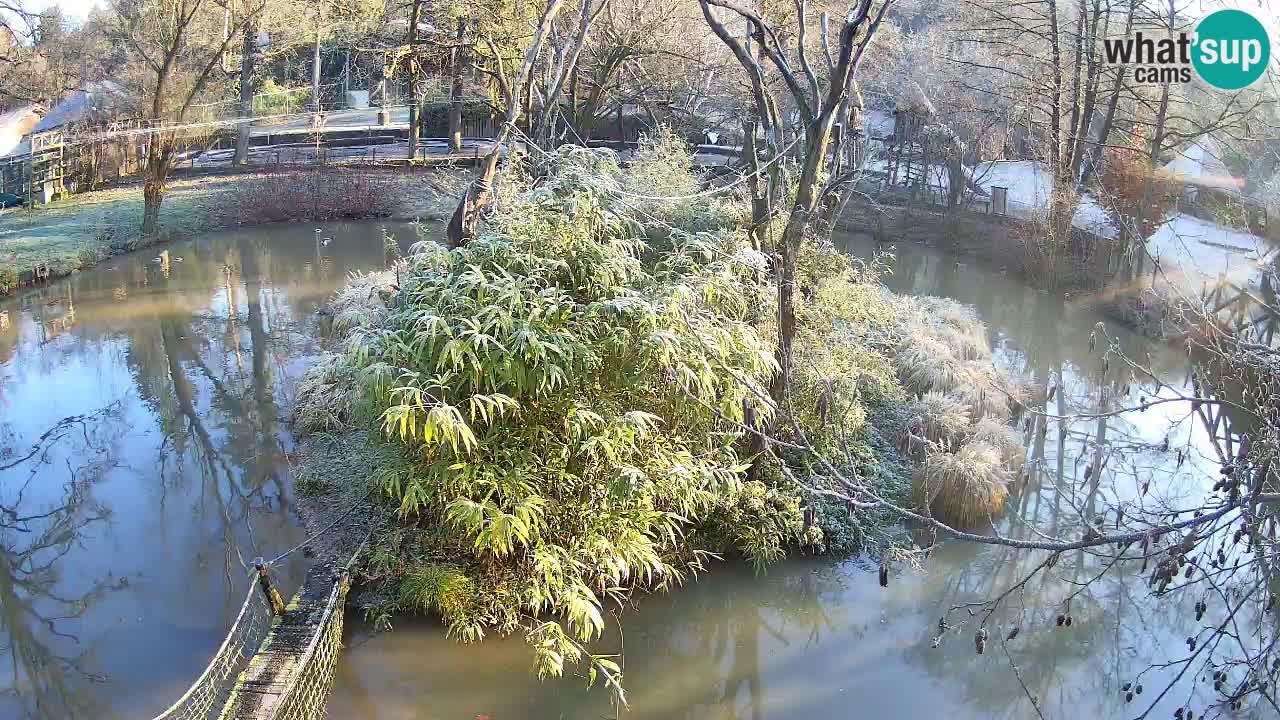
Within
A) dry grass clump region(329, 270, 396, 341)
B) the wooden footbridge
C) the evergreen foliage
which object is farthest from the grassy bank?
the wooden footbridge

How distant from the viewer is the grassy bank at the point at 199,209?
46.9 feet

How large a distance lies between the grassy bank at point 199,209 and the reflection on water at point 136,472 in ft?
2.89

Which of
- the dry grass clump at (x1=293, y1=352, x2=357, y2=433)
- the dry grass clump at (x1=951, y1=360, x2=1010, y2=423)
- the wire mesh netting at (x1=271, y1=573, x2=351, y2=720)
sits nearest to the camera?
the wire mesh netting at (x1=271, y1=573, x2=351, y2=720)

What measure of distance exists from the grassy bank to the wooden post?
8888 millimetres

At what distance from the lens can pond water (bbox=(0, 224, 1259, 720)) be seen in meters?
5.48

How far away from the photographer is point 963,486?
7129mm

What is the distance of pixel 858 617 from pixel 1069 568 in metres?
1.70

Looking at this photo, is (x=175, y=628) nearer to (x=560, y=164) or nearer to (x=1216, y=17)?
(x=560, y=164)

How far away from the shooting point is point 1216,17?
9.16m

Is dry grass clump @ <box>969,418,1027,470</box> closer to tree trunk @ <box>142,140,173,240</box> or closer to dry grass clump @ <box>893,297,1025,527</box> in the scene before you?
dry grass clump @ <box>893,297,1025,527</box>

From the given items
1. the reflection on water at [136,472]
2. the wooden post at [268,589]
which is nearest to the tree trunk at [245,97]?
the reflection on water at [136,472]

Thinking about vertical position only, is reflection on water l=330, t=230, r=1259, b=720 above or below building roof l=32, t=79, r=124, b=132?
below

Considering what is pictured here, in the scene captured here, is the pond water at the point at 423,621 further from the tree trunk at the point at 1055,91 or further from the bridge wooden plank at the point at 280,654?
the tree trunk at the point at 1055,91

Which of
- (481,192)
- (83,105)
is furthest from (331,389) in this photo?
(83,105)
